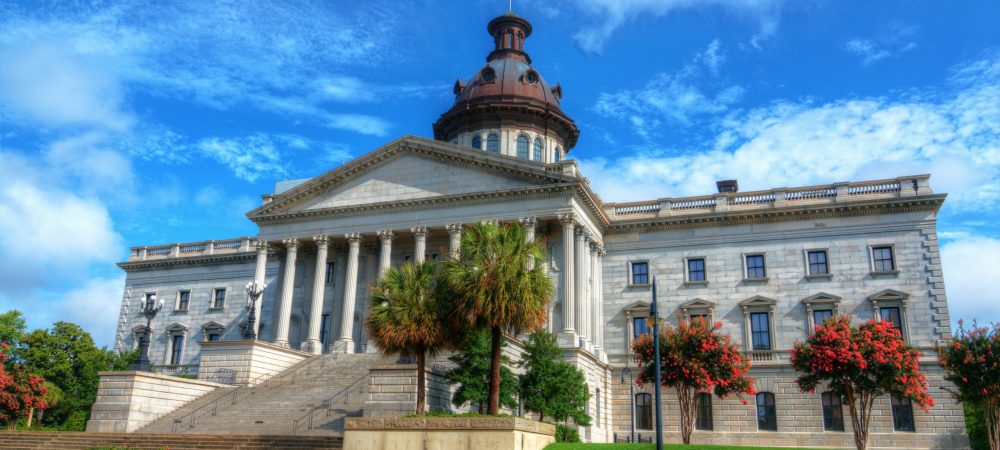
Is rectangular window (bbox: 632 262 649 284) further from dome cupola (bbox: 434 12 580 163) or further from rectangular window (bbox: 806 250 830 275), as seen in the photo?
dome cupola (bbox: 434 12 580 163)

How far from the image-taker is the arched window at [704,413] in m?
43.0

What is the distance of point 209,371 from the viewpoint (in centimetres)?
4038

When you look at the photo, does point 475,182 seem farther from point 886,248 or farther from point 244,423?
point 886,248

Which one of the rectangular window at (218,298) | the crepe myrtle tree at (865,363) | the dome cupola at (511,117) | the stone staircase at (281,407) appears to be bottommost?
the stone staircase at (281,407)

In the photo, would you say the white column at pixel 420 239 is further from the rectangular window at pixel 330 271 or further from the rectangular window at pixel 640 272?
the rectangular window at pixel 640 272

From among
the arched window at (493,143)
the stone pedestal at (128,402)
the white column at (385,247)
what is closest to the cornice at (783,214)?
the arched window at (493,143)

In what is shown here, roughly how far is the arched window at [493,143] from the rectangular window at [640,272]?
14.6m

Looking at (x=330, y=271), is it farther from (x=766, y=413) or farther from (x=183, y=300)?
(x=766, y=413)

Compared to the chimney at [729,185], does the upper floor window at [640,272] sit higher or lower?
lower

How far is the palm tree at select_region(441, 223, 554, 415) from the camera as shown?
81.3 ft

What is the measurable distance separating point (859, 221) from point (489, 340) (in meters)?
24.3

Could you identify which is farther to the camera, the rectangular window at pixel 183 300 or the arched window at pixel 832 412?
the rectangular window at pixel 183 300

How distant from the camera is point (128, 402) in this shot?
3306 centimetres

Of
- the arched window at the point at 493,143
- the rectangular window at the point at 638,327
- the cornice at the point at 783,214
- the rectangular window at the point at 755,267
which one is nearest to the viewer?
the cornice at the point at 783,214
